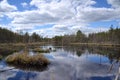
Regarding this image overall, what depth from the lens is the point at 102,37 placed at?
132 meters

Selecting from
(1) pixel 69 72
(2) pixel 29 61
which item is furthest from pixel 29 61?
(1) pixel 69 72

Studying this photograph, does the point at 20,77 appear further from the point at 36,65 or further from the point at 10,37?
the point at 10,37

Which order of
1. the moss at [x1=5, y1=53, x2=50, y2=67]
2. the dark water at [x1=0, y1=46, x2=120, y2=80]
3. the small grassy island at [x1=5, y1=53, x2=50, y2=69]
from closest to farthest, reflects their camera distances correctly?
the dark water at [x1=0, y1=46, x2=120, y2=80] → the small grassy island at [x1=5, y1=53, x2=50, y2=69] → the moss at [x1=5, y1=53, x2=50, y2=67]

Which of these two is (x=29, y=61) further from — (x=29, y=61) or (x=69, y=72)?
(x=69, y=72)

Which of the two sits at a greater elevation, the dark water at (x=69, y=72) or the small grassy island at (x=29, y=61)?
the small grassy island at (x=29, y=61)

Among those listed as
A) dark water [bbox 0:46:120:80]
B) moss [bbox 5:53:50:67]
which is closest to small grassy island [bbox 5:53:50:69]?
moss [bbox 5:53:50:67]

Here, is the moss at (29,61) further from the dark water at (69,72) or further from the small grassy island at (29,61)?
the dark water at (69,72)

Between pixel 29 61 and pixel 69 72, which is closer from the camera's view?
pixel 69 72

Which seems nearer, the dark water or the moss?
the dark water

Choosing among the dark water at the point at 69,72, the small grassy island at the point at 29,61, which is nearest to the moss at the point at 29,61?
the small grassy island at the point at 29,61

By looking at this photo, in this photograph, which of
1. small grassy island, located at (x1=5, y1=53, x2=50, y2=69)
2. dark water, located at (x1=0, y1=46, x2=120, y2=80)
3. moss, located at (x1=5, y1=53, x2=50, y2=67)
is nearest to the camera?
dark water, located at (x1=0, y1=46, x2=120, y2=80)

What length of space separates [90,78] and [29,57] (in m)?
10.7

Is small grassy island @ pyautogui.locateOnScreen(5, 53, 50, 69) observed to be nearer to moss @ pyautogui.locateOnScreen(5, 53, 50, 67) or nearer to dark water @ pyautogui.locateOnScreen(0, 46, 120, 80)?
moss @ pyautogui.locateOnScreen(5, 53, 50, 67)

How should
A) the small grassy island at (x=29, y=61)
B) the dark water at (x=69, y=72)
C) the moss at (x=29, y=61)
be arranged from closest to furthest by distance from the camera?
the dark water at (x=69, y=72), the small grassy island at (x=29, y=61), the moss at (x=29, y=61)
